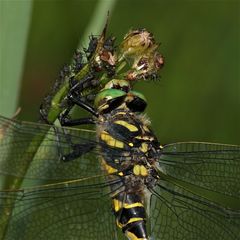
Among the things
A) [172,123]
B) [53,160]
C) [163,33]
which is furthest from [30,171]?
[163,33]

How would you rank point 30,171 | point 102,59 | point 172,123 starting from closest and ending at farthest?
point 102,59 < point 30,171 < point 172,123

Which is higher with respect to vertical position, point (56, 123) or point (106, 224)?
point (56, 123)

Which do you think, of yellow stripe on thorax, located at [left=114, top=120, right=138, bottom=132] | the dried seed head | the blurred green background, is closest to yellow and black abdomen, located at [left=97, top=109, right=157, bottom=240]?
yellow stripe on thorax, located at [left=114, top=120, right=138, bottom=132]

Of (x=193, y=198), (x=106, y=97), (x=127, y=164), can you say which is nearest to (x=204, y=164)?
(x=193, y=198)

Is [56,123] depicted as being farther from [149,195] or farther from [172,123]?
[172,123]

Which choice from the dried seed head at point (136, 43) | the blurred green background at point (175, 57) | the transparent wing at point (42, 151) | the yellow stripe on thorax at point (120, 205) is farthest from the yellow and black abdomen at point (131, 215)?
the blurred green background at point (175, 57)

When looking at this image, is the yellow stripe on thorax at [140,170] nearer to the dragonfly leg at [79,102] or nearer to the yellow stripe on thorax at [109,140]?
the yellow stripe on thorax at [109,140]

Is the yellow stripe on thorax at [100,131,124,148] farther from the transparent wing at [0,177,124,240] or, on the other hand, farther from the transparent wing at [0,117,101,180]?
the transparent wing at [0,177,124,240]
